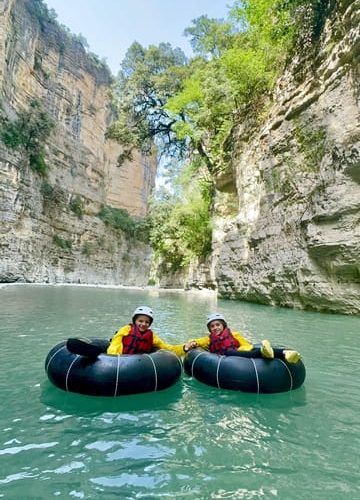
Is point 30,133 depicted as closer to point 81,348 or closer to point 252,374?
point 81,348

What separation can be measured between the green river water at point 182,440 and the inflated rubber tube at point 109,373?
109 mm

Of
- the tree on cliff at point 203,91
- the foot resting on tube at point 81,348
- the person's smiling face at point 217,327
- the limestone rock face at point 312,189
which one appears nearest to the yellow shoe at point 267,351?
the person's smiling face at point 217,327

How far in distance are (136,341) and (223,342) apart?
3.82 feet

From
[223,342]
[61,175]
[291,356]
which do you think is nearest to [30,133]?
[61,175]

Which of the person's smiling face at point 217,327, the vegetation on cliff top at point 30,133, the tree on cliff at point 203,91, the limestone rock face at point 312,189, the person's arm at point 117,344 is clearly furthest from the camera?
the vegetation on cliff top at point 30,133

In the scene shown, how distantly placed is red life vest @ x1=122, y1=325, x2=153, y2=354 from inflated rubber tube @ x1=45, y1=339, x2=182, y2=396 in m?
0.37

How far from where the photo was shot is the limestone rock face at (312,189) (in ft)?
33.4

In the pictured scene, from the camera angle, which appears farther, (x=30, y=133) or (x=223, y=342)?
(x=30, y=133)

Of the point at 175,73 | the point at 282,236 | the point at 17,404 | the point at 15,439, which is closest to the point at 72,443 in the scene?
the point at 15,439

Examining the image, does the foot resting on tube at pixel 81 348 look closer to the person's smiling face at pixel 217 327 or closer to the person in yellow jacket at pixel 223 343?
the person in yellow jacket at pixel 223 343

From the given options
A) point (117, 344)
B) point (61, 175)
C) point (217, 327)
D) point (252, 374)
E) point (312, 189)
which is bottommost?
point (252, 374)

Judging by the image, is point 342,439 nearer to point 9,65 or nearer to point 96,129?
point 9,65

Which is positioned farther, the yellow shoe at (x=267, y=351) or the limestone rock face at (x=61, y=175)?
the limestone rock face at (x=61, y=175)

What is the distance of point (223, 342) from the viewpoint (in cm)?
478
